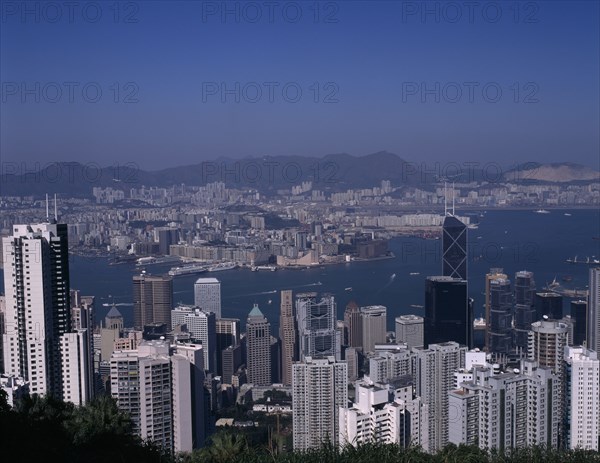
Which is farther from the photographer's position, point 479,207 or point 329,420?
point 479,207

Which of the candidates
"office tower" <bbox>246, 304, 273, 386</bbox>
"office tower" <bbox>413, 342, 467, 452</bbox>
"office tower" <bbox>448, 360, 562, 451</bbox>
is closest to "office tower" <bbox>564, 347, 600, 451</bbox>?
"office tower" <bbox>448, 360, 562, 451</bbox>

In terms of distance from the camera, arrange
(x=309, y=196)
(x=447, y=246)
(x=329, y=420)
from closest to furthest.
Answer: (x=329, y=420) < (x=447, y=246) < (x=309, y=196)

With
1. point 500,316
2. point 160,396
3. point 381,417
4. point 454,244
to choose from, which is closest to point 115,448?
point 381,417

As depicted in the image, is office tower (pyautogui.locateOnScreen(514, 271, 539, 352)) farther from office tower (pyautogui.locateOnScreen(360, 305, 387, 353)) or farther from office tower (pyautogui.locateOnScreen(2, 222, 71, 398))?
office tower (pyautogui.locateOnScreen(2, 222, 71, 398))

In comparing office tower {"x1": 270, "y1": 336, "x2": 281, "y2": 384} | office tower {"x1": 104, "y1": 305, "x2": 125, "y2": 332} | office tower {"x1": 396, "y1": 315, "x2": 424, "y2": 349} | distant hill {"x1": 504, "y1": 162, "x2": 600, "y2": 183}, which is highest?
distant hill {"x1": 504, "y1": 162, "x2": 600, "y2": 183}

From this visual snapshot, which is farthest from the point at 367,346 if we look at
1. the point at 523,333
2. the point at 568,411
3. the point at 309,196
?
the point at 309,196

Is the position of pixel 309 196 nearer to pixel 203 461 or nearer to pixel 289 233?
pixel 289 233
